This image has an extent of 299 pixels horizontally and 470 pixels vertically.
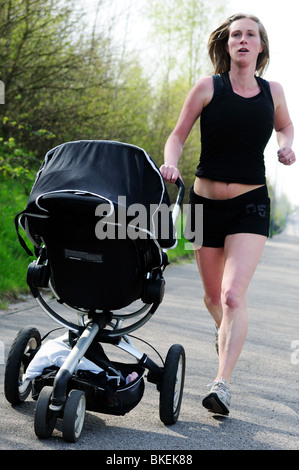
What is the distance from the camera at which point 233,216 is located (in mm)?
4094

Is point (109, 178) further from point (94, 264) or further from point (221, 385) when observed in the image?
point (221, 385)

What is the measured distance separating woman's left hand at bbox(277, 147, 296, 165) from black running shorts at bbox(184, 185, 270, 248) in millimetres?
182

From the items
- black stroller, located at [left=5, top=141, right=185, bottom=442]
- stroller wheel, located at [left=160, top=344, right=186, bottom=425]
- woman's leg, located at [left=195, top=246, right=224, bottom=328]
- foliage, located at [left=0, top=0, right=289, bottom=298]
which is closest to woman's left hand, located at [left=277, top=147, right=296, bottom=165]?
woman's leg, located at [left=195, top=246, right=224, bottom=328]

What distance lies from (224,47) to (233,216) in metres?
1.02

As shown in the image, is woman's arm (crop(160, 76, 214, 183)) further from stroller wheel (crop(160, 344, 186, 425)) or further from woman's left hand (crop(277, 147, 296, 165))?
stroller wheel (crop(160, 344, 186, 425))

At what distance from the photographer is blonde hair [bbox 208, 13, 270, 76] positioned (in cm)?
422

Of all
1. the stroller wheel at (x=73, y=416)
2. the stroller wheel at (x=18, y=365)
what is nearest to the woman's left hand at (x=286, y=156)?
the stroller wheel at (x=18, y=365)

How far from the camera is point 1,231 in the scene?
912 centimetres

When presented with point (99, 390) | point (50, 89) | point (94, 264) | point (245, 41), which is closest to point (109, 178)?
point (94, 264)

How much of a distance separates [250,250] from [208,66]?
29.0 m

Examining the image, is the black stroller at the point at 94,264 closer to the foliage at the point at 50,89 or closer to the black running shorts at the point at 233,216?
the black running shorts at the point at 233,216

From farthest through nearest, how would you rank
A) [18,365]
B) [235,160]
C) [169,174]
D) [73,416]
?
[235,160]
[169,174]
[18,365]
[73,416]
